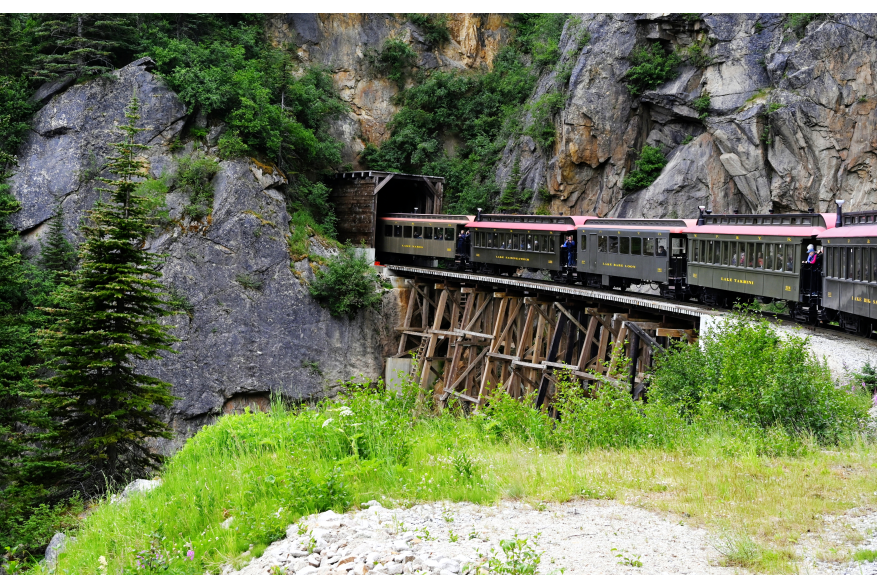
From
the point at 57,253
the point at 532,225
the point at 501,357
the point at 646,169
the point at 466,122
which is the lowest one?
the point at 501,357

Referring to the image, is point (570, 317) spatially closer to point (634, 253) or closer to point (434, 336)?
point (634, 253)

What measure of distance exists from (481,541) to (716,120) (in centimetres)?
3146

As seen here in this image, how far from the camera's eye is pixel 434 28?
1875 inches

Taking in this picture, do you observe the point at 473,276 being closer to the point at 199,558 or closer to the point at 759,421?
the point at 759,421

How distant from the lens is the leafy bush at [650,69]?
115ft

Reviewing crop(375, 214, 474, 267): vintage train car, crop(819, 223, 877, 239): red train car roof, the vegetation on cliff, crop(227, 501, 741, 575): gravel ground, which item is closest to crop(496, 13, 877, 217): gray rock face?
the vegetation on cliff

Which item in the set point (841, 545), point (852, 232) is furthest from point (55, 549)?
point (852, 232)

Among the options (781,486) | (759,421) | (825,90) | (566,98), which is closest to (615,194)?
(566,98)

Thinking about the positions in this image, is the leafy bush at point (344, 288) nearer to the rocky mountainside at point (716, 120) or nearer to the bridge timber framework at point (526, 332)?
the bridge timber framework at point (526, 332)

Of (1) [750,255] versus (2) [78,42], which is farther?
(2) [78,42]

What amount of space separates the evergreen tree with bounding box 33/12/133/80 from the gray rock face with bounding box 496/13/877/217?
21.9 m

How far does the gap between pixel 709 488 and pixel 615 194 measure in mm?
30239

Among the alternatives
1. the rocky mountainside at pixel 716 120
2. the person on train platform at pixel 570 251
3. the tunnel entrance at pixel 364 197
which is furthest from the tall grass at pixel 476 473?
the tunnel entrance at pixel 364 197

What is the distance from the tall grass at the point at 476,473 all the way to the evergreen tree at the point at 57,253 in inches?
837
